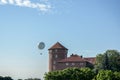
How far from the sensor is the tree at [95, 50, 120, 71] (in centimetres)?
13212

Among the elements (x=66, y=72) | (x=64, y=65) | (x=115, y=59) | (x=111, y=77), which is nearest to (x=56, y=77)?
(x=66, y=72)

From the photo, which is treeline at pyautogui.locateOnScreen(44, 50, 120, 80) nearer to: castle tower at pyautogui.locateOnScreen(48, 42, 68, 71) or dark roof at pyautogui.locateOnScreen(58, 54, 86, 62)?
dark roof at pyautogui.locateOnScreen(58, 54, 86, 62)

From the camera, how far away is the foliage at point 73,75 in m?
109

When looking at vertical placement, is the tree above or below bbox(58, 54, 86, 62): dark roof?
below

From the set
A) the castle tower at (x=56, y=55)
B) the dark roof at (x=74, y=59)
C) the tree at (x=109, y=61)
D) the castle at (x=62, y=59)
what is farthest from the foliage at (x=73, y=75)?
the castle tower at (x=56, y=55)

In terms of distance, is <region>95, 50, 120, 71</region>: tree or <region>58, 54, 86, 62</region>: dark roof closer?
<region>95, 50, 120, 71</region>: tree

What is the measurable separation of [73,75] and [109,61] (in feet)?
87.9

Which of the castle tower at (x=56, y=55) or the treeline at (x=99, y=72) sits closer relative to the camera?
the treeline at (x=99, y=72)

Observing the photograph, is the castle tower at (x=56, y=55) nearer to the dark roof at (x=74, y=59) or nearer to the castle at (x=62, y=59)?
the castle at (x=62, y=59)

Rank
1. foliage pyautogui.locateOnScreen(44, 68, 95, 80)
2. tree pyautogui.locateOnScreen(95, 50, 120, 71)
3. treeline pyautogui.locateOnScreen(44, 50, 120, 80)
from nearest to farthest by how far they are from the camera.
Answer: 1. treeline pyautogui.locateOnScreen(44, 50, 120, 80)
2. foliage pyautogui.locateOnScreen(44, 68, 95, 80)
3. tree pyautogui.locateOnScreen(95, 50, 120, 71)

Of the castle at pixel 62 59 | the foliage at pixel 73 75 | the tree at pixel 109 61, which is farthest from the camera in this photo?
the castle at pixel 62 59

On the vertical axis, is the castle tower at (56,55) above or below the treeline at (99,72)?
above

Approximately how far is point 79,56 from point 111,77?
215 feet

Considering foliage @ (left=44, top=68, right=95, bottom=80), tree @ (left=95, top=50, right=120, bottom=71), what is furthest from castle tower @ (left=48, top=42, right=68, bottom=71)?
foliage @ (left=44, top=68, right=95, bottom=80)
